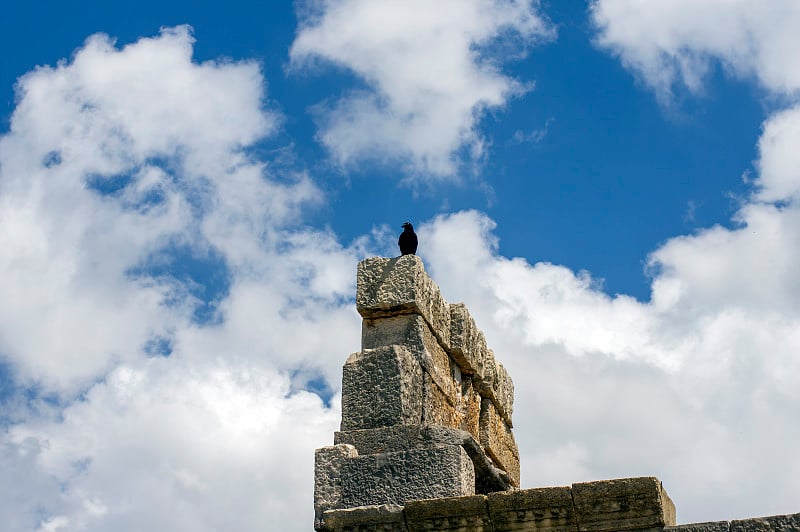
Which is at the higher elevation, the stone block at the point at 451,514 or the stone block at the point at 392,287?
the stone block at the point at 392,287

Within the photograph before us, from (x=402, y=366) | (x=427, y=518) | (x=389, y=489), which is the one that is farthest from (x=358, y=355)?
(x=427, y=518)

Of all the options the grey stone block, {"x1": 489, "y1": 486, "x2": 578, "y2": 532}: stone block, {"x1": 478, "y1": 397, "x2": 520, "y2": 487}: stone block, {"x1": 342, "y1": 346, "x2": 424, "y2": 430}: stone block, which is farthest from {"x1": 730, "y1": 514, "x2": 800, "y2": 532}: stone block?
{"x1": 478, "y1": 397, "x2": 520, "y2": 487}: stone block

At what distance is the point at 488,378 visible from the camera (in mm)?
10414

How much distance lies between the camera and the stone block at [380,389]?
26.9 feet

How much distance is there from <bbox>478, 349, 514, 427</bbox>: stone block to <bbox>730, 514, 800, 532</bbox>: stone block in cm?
404

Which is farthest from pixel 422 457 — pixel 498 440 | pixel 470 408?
pixel 498 440

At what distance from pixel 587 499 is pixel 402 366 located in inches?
77.2

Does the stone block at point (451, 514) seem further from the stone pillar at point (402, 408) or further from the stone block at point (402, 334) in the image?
the stone block at point (402, 334)

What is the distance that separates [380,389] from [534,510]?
5.82ft

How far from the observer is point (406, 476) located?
7.92 metres

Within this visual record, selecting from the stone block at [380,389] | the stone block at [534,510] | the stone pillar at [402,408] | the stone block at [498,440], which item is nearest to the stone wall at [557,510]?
the stone block at [534,510]

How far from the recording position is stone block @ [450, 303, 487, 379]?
9578mm

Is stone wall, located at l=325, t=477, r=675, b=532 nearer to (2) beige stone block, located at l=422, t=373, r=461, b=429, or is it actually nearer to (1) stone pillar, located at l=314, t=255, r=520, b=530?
(1) stone pillar, located at l=314, t=255, r=520, b=530

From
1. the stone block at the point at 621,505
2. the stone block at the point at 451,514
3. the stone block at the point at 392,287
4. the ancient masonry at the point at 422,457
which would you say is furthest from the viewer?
the stone block at the point at 392,287
